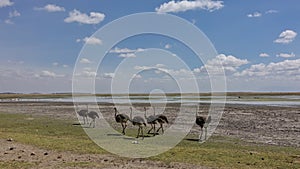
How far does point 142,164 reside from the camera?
Result: 13312 millimetres

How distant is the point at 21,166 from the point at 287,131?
19.2 metres

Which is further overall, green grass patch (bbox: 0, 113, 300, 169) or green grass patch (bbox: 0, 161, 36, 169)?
green grass patch (bbox: 0, 113, 300, 169)

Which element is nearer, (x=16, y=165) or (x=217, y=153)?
(x=16, y=165)

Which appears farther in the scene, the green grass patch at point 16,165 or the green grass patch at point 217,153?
the green grass patch at point 217,153

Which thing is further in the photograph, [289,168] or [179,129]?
[179,129]

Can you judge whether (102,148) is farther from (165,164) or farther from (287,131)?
(287,131)

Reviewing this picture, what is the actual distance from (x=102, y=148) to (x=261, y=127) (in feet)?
51.8

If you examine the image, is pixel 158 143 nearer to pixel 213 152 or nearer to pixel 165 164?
pixel 213 152

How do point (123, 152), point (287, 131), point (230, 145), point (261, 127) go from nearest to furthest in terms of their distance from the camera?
1. point (123, 152)
2. point (230, 145)
3. point (287, 131)
4. point (261, 127)

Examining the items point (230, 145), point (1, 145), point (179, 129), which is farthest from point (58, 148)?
point (179, 129)

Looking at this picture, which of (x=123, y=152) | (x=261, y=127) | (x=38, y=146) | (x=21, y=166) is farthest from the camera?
(x=261, y=127)

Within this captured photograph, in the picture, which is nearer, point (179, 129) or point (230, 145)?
point (230, 145)

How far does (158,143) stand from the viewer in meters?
19.0

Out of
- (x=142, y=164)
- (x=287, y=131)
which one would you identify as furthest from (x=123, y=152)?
(x=287, y=131)
